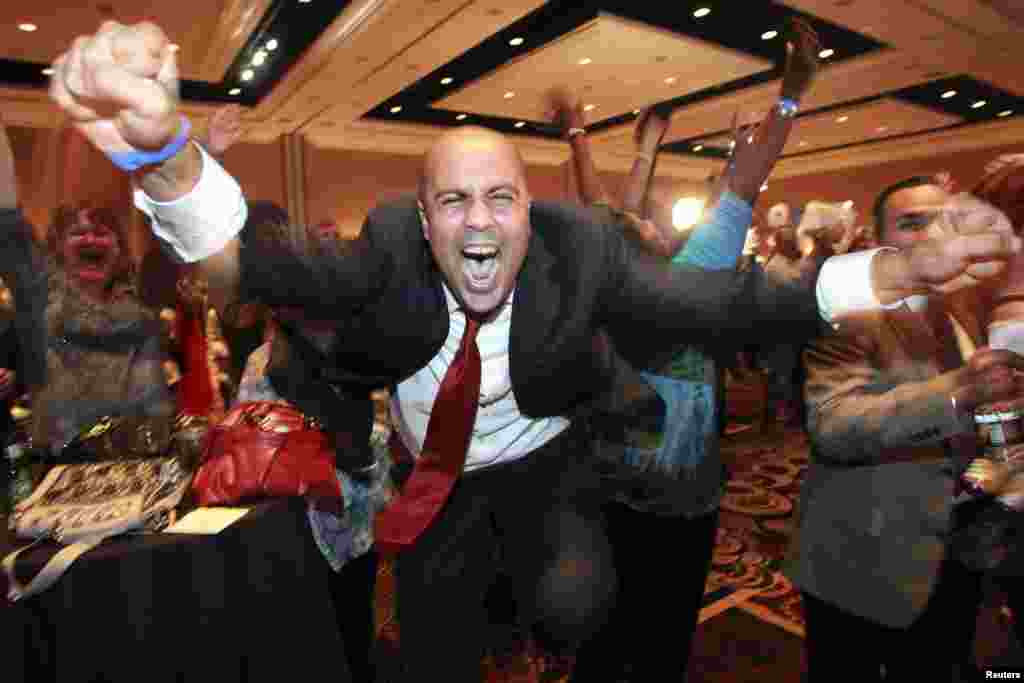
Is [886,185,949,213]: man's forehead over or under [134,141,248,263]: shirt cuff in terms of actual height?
over

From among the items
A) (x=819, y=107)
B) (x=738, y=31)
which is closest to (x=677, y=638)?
(x=738, y=31)

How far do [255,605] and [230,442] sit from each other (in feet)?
1.09

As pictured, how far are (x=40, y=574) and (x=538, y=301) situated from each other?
3.21 ft

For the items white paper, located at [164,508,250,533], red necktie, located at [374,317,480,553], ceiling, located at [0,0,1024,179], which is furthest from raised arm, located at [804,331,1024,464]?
ceiling, located at [0,0,1024,179]

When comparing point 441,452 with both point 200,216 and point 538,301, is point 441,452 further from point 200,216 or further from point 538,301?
point 200,216

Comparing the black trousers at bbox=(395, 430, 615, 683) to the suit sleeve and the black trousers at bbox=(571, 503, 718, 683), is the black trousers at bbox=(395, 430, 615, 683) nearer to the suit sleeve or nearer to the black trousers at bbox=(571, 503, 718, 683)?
the black trousers at bbox=(571, 503, 718, 683)

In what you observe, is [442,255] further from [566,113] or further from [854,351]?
[566,113]

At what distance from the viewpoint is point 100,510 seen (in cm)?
120

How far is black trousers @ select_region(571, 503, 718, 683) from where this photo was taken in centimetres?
147

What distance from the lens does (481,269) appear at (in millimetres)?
1143

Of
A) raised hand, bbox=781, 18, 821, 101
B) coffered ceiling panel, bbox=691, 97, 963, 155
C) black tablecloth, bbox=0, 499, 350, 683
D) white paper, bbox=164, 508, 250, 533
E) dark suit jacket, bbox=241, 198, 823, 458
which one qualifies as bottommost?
black tablecloth, bbox=0, 499, 350, 683

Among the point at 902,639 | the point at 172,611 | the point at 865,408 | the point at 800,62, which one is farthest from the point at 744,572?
the point at 172,611

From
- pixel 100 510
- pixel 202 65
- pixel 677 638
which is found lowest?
pixel 677 638

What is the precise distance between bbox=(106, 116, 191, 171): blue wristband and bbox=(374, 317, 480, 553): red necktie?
0.55 meters
